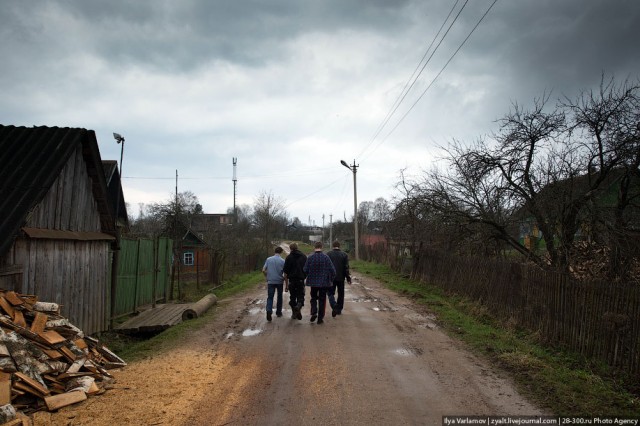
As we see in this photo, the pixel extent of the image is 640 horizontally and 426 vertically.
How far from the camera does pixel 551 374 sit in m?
5.92

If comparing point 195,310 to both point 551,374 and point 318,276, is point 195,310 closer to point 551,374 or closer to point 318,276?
point 318,276

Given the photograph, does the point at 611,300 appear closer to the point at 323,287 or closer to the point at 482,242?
the point at 323,287

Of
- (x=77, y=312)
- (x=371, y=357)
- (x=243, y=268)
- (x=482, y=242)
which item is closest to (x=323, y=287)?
(x=371, y=357)

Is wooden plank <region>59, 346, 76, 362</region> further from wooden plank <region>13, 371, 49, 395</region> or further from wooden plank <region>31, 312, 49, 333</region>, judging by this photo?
wooden plank <region>13, 371, 49, 395</region>

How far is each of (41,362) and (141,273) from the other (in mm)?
7976

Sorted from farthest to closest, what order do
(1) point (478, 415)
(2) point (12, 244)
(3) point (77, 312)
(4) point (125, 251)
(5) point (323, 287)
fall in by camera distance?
(4) point (125, 251), (5) point (323, 287), (3) point (77, 312), (2) point (12, 244), (1) point (478, 415)

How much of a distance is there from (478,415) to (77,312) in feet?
24.8

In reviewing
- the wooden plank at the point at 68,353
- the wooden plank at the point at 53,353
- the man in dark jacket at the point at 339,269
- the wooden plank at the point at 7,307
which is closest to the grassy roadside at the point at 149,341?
the wooden plank at the point at 68,353

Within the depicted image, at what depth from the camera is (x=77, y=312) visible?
8.74 meters

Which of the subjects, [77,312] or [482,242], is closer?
[77,312]

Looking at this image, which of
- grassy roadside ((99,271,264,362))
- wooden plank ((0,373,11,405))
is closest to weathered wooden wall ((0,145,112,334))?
grassy roadside ((99,271,264,362))

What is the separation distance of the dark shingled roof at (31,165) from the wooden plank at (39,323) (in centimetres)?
107

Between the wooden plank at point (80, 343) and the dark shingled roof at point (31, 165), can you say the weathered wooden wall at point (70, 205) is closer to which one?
the dark shingled roof at point (31, 165)

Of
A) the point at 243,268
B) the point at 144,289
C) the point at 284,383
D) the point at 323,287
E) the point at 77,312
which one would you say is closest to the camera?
the point at 284,383
